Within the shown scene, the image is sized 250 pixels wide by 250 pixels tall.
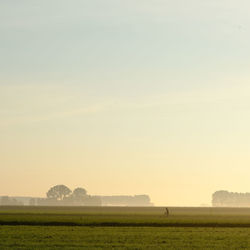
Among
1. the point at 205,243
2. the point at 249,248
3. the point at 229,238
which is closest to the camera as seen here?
the point at 249,248

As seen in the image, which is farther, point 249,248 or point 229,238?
point 229,238

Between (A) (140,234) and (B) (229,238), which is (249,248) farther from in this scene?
(A) (140,234)

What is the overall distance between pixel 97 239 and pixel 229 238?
10.0 m

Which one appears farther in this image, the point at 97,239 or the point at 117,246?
the point at 97,239

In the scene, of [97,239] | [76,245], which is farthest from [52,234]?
[76,245]

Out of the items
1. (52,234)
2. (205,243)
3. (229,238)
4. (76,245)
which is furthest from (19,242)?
(229,238)

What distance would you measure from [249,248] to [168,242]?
597 centimetres

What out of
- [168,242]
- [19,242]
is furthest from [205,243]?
[19,242]

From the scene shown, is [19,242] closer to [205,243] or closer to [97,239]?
[97,239]

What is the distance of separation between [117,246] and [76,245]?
254cm

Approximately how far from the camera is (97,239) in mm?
47406

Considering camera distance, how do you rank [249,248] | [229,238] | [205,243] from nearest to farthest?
[249,248], [205,243], [229,238]

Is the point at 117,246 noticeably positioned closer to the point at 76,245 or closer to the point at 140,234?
the point at 76,245

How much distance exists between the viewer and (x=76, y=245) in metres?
42.6
